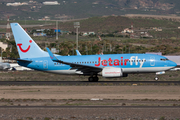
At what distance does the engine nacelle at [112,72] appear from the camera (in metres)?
41.5

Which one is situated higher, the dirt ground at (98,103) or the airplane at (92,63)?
the airplane at (92,63)

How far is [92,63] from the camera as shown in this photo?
43781mm

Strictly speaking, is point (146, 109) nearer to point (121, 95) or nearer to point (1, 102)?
point (121, 95)

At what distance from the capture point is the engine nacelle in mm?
41469

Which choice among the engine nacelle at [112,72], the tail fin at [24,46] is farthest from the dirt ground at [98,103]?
the tail fin at [24,46]

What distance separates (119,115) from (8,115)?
23.3 feet

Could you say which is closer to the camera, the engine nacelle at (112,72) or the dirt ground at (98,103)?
the dirt ground at (98,103)

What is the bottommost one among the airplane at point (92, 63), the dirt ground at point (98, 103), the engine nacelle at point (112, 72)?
the dirt ground at point (98, 103)

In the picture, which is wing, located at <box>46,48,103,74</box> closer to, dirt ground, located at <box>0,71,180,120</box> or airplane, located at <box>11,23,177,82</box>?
airplane, located at <box>11,23,177,82</box>

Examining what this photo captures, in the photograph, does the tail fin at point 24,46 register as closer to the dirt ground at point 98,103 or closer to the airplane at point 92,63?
the airplane at point 92,63

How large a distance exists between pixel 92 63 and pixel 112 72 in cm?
351

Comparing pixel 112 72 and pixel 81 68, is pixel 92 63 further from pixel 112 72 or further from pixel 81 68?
pixel 112 72

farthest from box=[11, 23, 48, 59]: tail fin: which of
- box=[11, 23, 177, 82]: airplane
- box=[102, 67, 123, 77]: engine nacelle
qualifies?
box=[102, 67, 123, 77]: engine nacelle

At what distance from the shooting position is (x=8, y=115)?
67.5 feet
